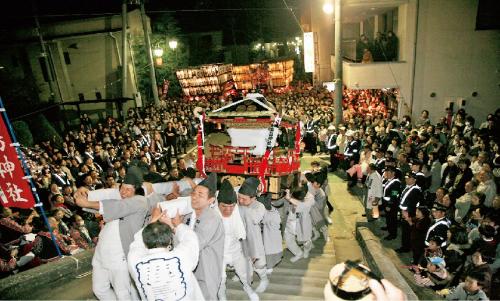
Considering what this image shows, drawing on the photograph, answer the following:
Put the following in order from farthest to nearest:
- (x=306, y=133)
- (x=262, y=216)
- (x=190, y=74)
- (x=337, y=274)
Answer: (x=190, y=74), (x=306, y=133), (x=262, y=216), (x=337, y=274)

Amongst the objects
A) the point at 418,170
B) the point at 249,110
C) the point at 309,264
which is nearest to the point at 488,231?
the point at 418,170

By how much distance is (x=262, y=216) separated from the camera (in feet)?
16.9

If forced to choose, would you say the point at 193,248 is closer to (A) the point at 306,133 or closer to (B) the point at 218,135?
(A) the point at 306,133

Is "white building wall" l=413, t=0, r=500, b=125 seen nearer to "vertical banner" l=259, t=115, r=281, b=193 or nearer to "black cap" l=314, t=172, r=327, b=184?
"vertical banner" l=259, t=115, r=281, b=193

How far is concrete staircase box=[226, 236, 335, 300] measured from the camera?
5098mm

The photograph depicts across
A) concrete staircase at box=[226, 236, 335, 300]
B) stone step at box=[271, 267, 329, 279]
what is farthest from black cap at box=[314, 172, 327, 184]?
stone step at box=[271, 267, 329, 279]

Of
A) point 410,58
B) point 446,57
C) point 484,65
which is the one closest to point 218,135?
point 410,58

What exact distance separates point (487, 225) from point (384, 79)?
1061 cm

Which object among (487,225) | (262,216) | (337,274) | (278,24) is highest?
(278,24)

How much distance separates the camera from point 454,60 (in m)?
14.1

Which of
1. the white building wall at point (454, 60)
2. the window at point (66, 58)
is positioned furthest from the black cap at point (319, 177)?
the window at point (66, 58)

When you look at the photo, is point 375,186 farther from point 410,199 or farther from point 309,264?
point 309,264

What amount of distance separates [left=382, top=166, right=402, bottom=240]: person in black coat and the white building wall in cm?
880

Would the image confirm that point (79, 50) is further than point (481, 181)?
Yes
